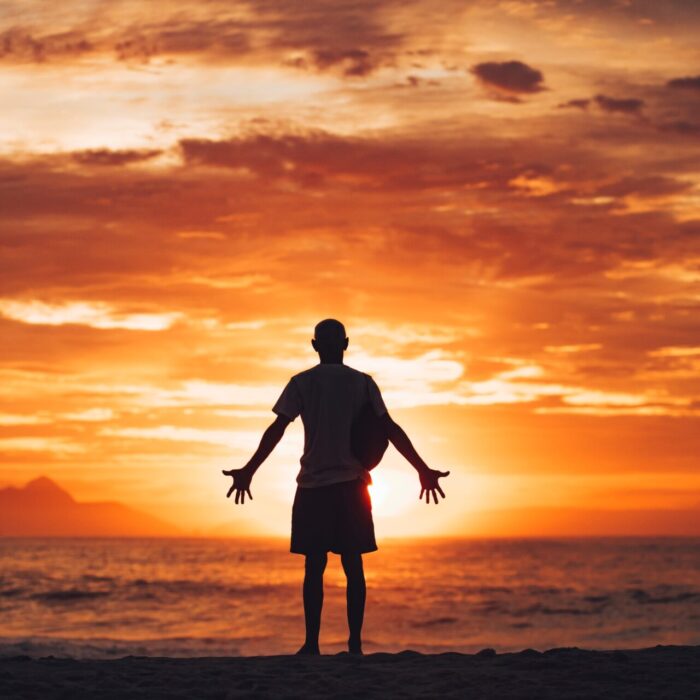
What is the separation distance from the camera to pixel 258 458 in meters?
6.98

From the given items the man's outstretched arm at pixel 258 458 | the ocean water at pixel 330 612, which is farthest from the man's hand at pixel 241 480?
the ocean water at pixel 330 612

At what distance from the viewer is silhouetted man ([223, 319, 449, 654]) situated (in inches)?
273

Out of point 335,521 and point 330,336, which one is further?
point 330,336

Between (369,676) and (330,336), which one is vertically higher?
(330,336)

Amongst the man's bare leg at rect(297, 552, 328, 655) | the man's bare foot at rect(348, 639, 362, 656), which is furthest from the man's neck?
the man's bare foot at rect(348, 639, 362, 656)

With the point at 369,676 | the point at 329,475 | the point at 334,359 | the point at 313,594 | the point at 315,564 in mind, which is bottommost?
the point at 369,676

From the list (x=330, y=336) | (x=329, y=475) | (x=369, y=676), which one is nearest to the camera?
(x=369, y=676)

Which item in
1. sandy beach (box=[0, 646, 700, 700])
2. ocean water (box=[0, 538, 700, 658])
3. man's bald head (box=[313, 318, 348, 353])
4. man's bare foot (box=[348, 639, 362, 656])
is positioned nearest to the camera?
sandy beach (box=[0, 646, 700, 700])

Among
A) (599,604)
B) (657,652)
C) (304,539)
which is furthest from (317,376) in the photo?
(599,604)

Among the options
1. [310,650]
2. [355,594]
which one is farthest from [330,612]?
[355,594]

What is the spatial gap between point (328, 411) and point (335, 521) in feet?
2.34

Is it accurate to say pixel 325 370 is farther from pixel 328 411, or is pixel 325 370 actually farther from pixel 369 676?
pixel 369 676

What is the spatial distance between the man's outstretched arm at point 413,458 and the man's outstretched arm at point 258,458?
68 centimetres

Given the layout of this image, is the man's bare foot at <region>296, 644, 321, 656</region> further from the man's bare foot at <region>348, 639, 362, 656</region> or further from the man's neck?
the man's neck
